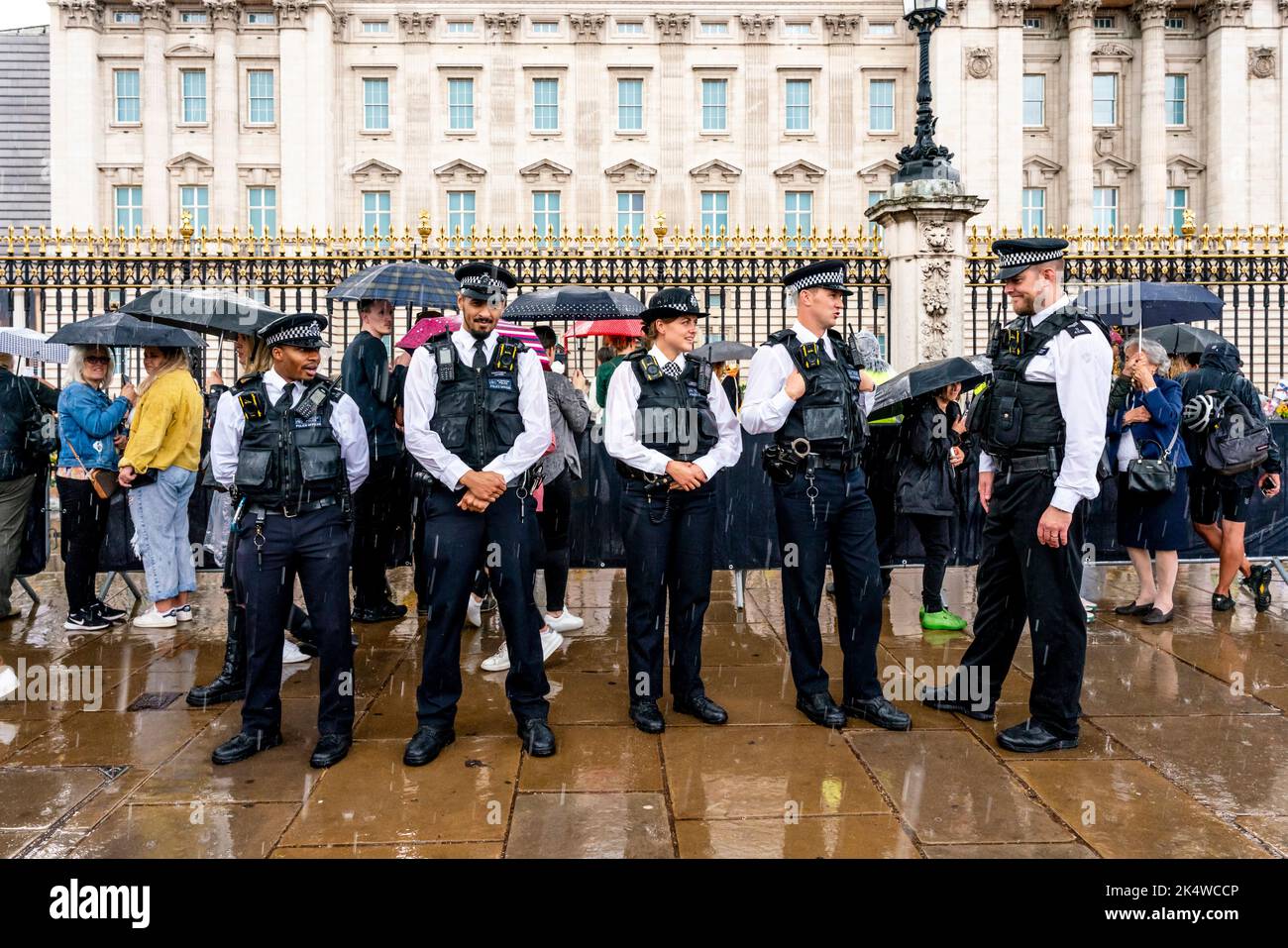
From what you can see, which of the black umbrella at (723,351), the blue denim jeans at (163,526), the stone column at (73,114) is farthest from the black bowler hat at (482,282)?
the stone column at (73,114)

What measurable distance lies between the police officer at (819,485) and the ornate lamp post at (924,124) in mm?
4954

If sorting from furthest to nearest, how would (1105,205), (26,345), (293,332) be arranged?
(1105,205) < (26,345) < (293,332)

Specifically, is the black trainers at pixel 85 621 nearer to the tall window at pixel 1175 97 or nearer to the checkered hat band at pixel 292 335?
the checkered hat band at pixel 292 335

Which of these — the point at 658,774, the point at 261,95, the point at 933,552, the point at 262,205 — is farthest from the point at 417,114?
the point at 658,774

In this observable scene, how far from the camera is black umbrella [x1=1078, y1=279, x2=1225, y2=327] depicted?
794 cm

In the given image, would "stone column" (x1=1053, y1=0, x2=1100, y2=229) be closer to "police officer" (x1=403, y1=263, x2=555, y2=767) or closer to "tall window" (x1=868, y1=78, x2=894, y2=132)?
"tall window" (x1=868, y1=78, x2=894, y2=132)

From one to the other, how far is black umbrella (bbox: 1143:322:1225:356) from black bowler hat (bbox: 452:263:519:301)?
5.36 m

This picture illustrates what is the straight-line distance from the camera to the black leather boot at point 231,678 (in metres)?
5.30

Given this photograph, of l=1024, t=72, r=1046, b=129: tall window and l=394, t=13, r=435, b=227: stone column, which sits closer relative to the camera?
l=394, t=13, r=435, b=227: stone column

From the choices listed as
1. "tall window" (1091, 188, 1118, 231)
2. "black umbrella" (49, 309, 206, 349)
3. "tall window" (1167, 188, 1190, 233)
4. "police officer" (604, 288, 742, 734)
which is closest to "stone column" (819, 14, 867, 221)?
"tall window" (1091, 188, 1118, 231)

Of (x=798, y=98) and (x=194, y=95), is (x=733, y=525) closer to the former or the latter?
(x=798, y=98)

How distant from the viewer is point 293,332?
452 centimetres

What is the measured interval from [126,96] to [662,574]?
43179 mm

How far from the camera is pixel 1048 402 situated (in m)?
4.49
